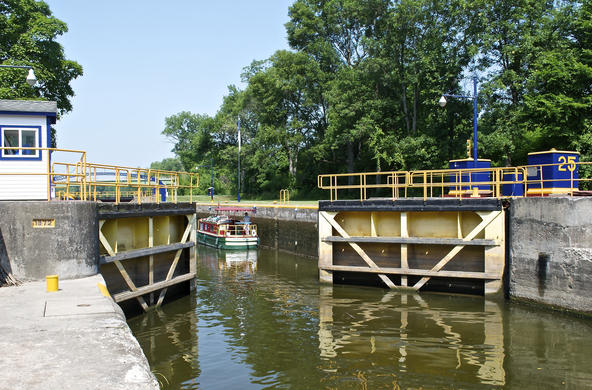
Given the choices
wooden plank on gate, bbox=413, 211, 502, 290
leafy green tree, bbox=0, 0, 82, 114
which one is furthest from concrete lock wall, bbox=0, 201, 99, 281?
leafy green tree, bbox=0, 0, 82, 114

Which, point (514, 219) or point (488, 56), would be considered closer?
point (514, 219)

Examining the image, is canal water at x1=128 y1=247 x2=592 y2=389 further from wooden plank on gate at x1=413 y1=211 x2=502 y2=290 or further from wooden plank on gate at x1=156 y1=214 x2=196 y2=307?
wooden plank on gate at x1=413 y1=211 x2=502 y2=290

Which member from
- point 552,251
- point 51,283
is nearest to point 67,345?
point 51,283

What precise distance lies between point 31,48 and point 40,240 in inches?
1115

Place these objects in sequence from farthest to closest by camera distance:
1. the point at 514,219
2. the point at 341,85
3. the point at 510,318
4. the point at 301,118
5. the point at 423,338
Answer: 1. the point at 301,118
2. the point at 341,85
3. the point at 514,219
4. the point at 510,318
5. the point at 423,338

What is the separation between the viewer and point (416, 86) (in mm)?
41188

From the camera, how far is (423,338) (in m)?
12.9

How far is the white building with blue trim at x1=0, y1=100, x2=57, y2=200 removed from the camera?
13156mm

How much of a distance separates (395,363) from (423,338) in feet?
6.84

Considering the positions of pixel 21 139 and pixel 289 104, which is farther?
pixel 289 104

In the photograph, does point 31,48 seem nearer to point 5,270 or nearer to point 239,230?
point 239,230

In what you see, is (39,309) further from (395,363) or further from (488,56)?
(488,56)

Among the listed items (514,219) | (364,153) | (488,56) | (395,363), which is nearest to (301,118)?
(364,153)

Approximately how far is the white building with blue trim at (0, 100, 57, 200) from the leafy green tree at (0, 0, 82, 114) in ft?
67.6
